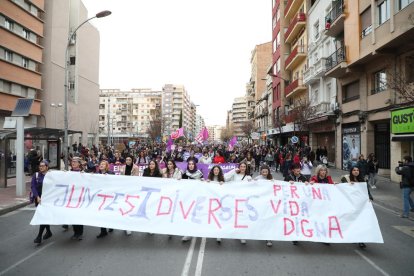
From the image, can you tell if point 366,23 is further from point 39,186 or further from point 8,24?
point 8,24

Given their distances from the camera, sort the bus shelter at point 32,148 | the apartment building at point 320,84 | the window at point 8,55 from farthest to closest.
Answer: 1. the window at point 8,55
2. the apartment building at point 320,84
3. the bus shelter at point 32,148

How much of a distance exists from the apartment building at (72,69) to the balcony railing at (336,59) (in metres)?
27.6

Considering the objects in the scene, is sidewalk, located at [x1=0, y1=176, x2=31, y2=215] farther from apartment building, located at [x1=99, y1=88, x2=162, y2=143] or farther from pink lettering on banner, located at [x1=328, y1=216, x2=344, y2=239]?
apartment building, located at [x1=99, y1=88, x2=162, y2=143]

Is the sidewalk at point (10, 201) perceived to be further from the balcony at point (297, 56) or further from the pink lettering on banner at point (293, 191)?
the balcony at point (297, 56)

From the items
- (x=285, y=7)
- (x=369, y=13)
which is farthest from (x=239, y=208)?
(x=285, y=7)

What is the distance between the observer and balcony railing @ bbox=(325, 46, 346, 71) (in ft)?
72.5

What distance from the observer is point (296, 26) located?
35094 mm

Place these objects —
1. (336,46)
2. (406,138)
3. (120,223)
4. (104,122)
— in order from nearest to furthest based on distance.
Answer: (120,223), (406,138), (336,46), (104,122)

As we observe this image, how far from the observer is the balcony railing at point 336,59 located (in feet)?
72.5

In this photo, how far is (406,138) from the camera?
14281 millimetres

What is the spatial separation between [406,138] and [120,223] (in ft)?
43.6

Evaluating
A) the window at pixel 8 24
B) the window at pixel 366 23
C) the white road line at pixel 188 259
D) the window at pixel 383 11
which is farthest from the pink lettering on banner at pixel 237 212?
the window at pixel 8 24

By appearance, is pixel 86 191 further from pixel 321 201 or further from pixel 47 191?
pixel 321 201

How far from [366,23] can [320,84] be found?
9.78 meters
